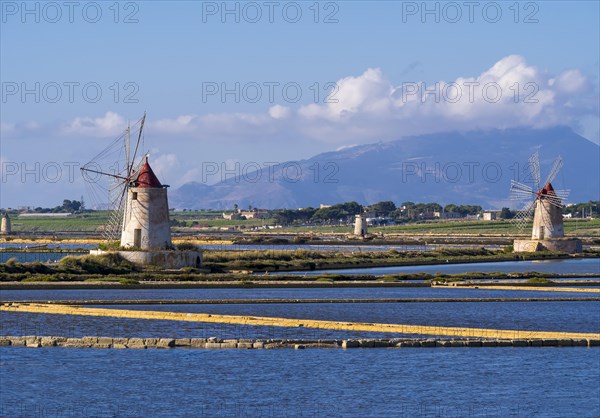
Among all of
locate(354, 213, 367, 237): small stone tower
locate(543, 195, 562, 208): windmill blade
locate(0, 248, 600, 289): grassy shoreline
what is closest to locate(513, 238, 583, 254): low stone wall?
locate(543, 195, 562, 208): windmill blade

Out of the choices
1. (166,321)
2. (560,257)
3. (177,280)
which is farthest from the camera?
(560,257)

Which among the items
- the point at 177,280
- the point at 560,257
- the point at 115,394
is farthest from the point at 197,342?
the point at 560,257

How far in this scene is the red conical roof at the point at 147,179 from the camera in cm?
7150

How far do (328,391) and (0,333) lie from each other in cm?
1366

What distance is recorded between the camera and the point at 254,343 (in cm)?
3447

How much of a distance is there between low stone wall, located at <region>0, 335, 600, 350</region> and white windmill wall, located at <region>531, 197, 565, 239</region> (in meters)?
74.9

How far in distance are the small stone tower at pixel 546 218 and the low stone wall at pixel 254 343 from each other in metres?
74.2

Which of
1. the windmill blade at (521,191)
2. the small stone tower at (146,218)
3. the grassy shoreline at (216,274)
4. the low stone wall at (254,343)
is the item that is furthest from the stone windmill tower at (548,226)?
the low stone wall at (254,343)

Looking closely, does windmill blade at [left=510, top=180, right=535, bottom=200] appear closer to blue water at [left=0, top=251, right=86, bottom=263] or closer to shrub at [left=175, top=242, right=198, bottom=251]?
blue water at [left=0, top=251, right=86, bottom=263]

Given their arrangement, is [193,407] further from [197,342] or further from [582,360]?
[582,360]

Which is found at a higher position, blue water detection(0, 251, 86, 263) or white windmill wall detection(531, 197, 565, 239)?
A: white windmill wall detection(531, 197, 565, 239)

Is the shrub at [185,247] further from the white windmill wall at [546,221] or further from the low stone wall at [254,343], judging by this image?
the white windmill wall at [546,221]

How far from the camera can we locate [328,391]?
2808 cm

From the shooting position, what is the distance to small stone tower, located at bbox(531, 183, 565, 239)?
4262 inches
